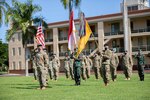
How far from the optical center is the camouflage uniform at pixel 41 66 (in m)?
18.9

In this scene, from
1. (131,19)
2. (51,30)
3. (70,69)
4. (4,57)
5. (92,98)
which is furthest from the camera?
(4,57)

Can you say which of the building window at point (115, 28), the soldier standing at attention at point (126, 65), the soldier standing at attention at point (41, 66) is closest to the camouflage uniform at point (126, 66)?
the soldier standing at attention at point (126, 65)

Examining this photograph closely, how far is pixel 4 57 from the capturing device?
9288cm

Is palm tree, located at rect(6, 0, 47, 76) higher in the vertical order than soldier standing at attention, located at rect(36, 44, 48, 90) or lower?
higher

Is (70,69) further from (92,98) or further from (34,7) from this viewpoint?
(34,7)

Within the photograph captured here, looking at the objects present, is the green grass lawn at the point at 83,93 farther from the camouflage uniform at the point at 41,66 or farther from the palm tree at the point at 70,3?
the palm tree at the point at 70,3

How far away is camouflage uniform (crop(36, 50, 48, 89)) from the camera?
18.9 metres

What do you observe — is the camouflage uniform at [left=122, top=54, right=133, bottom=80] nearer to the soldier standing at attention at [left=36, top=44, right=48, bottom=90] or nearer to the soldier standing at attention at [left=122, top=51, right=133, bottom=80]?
the soldier standing at attention at [left=122, top=51, right=133, bottom=80]

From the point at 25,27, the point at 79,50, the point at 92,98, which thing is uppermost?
the point at 25,27

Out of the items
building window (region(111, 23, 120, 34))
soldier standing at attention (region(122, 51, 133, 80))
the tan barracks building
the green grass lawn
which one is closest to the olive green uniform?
the green grass lawn

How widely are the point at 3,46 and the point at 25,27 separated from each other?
44.1 metres

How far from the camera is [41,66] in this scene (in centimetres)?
1898

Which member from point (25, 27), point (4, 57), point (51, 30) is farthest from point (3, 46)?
point (25, 27)

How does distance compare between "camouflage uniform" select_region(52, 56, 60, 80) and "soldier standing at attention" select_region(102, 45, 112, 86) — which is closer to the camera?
"soldier standing at attention" select_region(102, 45, 112, 86)
